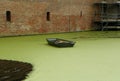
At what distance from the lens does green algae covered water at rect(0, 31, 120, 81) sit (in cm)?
959

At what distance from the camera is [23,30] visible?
19.9 m

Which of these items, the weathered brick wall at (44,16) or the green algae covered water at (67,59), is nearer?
the green algae covered water at (67,59)

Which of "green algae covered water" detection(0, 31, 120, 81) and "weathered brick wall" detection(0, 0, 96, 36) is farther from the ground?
"weathered brick wall" detection(0, 0, 96, 36)

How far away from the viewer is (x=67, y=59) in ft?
40.0

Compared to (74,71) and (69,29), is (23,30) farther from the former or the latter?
(74,71)

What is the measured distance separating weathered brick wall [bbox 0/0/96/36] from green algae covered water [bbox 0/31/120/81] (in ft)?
7.97

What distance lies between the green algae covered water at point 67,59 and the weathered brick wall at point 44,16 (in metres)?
2.43

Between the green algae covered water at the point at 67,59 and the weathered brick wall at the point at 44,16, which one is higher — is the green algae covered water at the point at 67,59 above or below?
below

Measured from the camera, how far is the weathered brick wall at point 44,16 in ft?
63.1

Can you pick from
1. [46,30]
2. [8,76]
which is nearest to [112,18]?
[46,30]

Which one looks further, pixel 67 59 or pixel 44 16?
pixel 44 16

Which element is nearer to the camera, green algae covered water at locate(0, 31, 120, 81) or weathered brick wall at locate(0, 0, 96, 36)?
green algae covered water at locate(0, 31, 120, 81)

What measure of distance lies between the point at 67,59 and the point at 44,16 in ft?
31.1

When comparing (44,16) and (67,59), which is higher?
(44,16)
